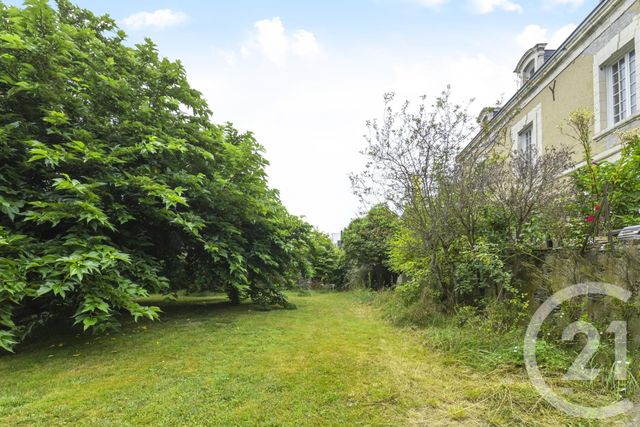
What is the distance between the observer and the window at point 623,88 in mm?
6332

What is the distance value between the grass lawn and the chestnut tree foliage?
Answer: 1.67ft

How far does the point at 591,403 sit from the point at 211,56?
9452mm

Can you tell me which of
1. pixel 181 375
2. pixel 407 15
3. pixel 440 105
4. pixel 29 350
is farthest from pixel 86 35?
pixel 407 15

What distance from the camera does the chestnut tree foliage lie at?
145 inches

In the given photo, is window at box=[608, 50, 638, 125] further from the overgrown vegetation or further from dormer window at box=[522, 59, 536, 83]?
dormer window at box=[522, 59, 536, 83]

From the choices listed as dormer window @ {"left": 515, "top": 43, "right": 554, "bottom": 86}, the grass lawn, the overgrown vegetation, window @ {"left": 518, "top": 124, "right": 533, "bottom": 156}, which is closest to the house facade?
the overgrown vegetation

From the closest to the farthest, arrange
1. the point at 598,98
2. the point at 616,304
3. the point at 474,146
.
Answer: the point at 616,304 → the point at 474,146 → the point at 598,98

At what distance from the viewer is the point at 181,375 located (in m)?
3.16

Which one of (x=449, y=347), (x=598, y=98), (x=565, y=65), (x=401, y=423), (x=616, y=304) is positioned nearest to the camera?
(x=401, y=423)

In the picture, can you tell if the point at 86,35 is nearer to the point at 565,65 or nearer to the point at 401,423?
the point at 401,423

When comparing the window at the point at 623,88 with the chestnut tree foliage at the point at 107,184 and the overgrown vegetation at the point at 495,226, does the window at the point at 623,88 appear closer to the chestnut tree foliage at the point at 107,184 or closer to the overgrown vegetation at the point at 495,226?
the overgrown vegetation at the point at 495,226

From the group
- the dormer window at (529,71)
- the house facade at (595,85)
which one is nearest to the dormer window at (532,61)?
the dormer window at (529,71)

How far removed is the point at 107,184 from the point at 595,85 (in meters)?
10.2

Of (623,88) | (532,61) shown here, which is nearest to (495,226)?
(623,88)
